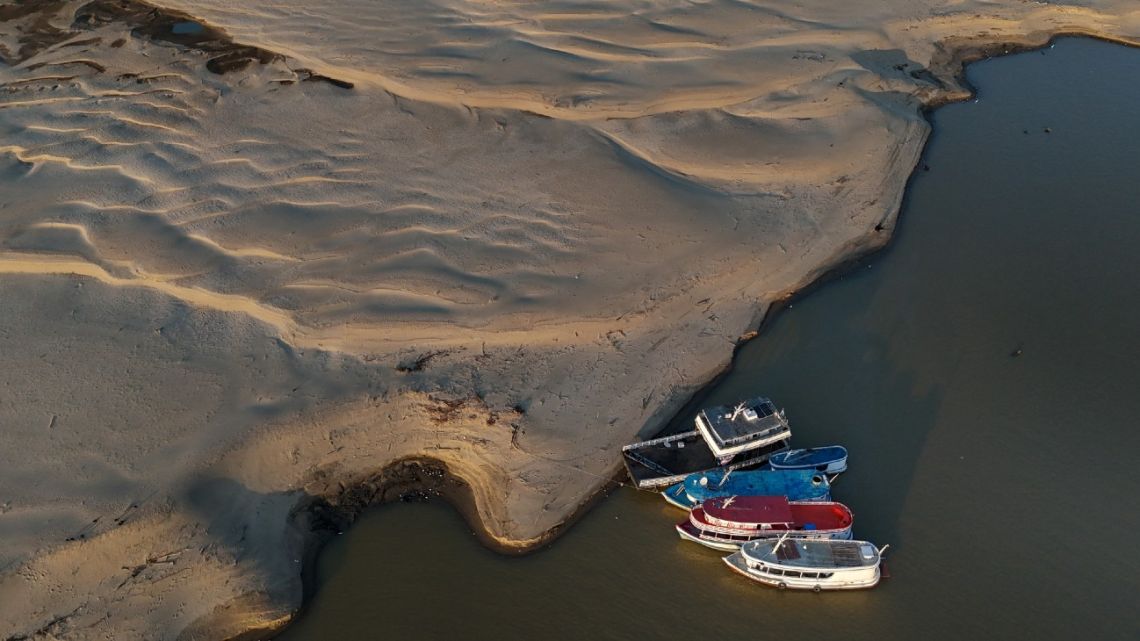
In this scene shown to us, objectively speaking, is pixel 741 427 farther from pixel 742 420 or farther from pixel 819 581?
pixel 819 581

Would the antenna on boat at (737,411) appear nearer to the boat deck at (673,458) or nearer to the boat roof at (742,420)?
the boat roof at (742,420)

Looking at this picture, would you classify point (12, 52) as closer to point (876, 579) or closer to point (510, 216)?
point (510, 216)

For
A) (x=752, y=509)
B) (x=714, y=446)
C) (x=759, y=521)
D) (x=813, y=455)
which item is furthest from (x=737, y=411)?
(x=759, y=521)

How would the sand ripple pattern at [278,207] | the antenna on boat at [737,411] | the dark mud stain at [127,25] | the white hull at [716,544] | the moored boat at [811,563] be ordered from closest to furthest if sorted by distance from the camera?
1. the moored boat at [811,563]
2. the white hull at [716,544]
3. the antenna on boat at [737,411]
4. the sand ripple pattern at [278,207]
5. the dark mud stain at [127,25]

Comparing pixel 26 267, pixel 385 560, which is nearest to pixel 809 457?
pixel 385 560

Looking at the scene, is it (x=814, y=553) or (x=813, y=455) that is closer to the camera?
(x=814, y=553)

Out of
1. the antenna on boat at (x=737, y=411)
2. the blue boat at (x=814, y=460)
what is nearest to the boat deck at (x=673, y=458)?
the blue boat at (x=814, y=460)

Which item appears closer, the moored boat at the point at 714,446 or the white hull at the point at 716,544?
the white hull at the point at 716,544

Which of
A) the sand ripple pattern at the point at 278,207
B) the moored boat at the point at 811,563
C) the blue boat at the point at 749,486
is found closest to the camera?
the moored boat at the point at 811,563
